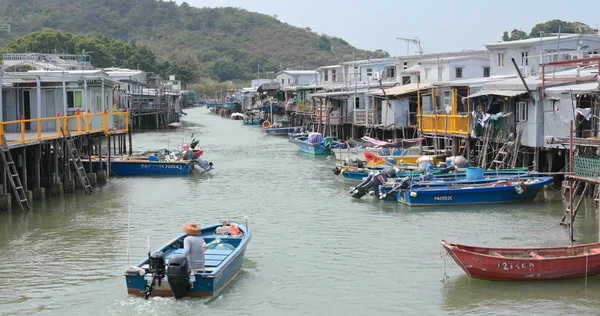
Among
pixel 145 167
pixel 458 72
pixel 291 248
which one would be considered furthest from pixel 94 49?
pixel 291 248

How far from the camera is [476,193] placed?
31.7m

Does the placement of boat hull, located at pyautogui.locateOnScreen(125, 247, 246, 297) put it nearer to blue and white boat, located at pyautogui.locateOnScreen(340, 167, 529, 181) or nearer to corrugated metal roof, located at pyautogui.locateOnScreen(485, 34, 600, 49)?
blue and white boat, located at pyautogui.locateOnScreen(340, 167, 529, 181)

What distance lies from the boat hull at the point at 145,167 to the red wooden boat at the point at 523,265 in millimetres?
24876

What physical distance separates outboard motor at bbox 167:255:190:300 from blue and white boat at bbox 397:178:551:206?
14.8 m

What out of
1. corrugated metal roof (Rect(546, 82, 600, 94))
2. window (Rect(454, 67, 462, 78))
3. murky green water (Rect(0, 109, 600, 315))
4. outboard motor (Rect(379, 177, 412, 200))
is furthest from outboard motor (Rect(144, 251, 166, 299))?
window (Rect(454, 67, 462, 78))

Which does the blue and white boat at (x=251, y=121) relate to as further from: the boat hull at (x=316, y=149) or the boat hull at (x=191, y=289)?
the boat hull at (x=191, y=289)

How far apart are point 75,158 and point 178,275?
19524 mm

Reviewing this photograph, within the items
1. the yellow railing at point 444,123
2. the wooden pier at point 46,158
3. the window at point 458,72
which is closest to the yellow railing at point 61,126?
the wooden pier at point 46,158

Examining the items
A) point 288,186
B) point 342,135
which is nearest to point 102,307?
point 288,186

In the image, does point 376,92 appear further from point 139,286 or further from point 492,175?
point 139,286

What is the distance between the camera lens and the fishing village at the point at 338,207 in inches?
776

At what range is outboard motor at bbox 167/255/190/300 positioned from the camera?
59.5 ft

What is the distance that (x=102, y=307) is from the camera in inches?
746

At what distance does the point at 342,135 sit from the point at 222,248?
44492 millimetres
